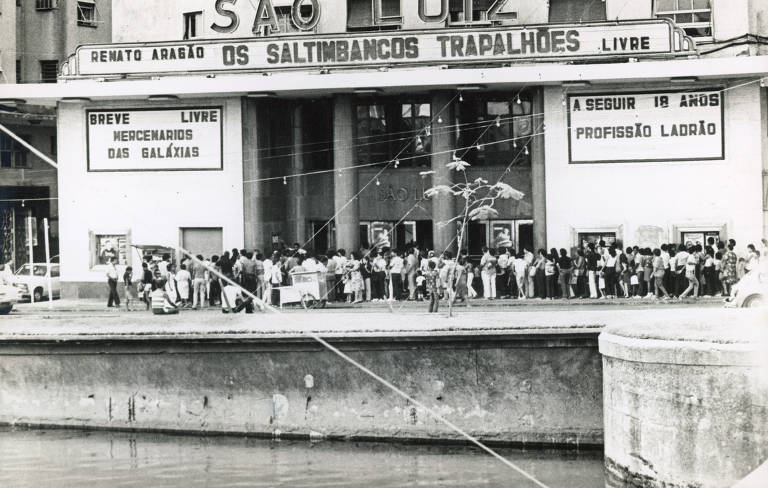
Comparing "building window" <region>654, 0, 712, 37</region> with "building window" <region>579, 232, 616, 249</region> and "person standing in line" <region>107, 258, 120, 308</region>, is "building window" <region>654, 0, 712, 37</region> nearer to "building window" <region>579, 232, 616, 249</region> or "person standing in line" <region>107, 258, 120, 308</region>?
"building window" <region>579, 232, 616, 249</region>

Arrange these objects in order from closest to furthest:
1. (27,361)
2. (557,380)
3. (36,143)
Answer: (557,380), (27,361), (36,143)

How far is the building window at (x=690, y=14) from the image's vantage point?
35.4 metres

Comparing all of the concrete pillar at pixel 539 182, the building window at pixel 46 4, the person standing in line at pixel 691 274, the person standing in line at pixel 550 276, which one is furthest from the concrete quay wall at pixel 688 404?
the building window at pixel 46 4

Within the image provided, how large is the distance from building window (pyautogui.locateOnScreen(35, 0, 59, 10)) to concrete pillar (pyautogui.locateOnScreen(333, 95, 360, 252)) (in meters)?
20.5

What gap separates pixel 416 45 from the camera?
3522cm

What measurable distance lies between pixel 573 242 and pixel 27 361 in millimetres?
17238

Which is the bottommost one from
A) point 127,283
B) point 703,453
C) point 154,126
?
point 703,453

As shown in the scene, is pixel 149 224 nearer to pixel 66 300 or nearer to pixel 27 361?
pixel 66 300

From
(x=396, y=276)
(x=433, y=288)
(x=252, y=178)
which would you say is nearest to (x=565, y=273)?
(x=396, y=276)

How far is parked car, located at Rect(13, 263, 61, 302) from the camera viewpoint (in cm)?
3809

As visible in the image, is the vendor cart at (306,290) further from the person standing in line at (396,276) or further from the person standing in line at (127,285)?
the person standing in line at (127,285)

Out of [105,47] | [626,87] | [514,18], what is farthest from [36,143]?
[626,87]

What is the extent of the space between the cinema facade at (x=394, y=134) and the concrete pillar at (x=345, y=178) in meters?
0.06

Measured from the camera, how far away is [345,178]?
122ft
